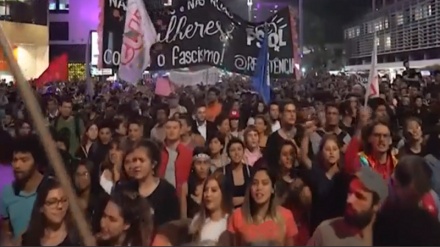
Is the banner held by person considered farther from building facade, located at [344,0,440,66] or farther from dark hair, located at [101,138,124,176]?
building facade, located at [344,0,440,66]

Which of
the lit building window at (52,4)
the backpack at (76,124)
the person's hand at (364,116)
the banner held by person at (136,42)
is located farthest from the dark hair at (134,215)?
the lit building window at (52,4)

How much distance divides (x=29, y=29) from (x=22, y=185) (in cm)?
4512

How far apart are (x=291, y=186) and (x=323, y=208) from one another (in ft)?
1.15

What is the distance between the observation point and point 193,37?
11367 millimetres

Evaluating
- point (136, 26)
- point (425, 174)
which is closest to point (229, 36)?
point (136, 26)

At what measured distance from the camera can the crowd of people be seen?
414 centimetres

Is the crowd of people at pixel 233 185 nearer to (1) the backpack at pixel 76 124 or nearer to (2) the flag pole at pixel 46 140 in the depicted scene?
(2) the flag pole at pixel 46 140

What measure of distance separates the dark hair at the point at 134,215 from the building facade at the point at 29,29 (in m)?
41.2

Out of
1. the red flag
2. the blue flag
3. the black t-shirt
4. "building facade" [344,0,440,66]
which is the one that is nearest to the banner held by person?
the blue flag

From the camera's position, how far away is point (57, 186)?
4.52 m

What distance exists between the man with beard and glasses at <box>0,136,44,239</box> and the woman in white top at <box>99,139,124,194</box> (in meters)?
0.80

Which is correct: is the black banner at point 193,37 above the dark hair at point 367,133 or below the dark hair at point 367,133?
above

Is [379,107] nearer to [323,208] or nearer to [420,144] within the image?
[420,144]

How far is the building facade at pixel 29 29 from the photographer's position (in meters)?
45.7
